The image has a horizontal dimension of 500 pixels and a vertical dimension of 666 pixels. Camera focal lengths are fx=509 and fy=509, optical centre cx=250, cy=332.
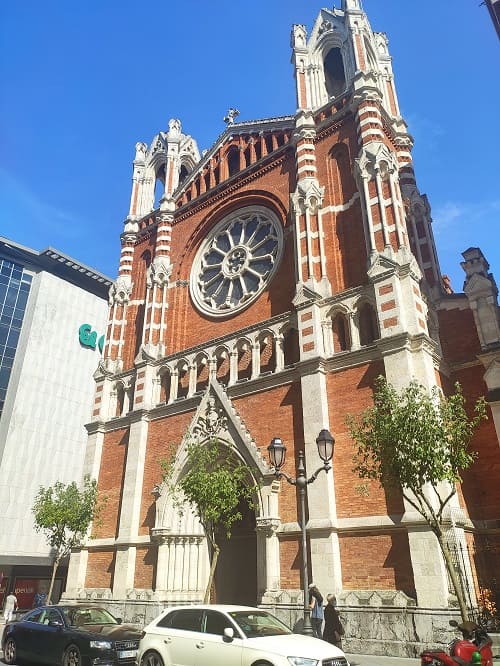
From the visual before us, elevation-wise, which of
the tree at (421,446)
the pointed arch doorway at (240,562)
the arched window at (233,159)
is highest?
the arched window at (233,159)

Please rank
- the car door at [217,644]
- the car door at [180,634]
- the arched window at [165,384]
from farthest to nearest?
the arched window at [165,384] → the car door at [180,634] → the car door at [217,644]

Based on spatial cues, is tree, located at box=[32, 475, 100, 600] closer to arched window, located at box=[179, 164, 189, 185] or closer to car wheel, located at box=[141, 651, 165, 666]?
car wheel, located at box=[141, 651, 165, 666]

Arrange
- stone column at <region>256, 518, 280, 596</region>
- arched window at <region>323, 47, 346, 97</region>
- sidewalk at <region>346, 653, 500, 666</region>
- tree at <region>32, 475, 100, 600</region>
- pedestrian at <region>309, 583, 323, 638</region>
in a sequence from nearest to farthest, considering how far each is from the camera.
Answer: sidewalk at <region>346, 653, 500, 666</region> < pedestrian at <region>309, 583, 323, 638</region> < stone column at <region>256, 518, 280, 596</region> < tree at <region>32, 475, 100, 600</region> < arched window at <region>323, 47, 346, 97</region>

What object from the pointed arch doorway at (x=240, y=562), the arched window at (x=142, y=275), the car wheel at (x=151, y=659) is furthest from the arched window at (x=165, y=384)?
the car wheel at (x=151, y=659)

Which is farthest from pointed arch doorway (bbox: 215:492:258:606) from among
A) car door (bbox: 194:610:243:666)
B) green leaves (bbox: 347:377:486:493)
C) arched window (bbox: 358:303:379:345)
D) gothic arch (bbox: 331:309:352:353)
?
car door (bbox: 194:610:243:666)

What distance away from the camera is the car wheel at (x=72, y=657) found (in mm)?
9752

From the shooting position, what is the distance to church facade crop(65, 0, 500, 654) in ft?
47.7

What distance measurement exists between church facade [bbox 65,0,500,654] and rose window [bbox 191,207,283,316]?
108 millimetres

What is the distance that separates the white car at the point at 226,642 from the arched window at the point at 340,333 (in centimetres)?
1011

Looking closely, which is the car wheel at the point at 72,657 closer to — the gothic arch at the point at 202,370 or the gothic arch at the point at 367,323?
the gothic arch at the point at 367,323

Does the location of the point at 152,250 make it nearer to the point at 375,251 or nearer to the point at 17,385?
the point at 375,251

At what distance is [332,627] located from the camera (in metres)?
11.6

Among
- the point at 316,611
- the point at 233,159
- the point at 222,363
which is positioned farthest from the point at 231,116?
the point at 316,611

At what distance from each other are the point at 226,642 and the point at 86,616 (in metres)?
4.69
